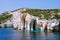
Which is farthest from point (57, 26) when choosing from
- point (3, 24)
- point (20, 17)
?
point (3, 24)

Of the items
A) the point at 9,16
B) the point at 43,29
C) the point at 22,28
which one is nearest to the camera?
the point at 43,29

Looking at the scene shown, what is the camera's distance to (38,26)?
2756 inches

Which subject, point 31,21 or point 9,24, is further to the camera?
point 9,24

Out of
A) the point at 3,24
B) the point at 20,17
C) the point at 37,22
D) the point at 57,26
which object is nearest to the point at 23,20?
the point at 20,17

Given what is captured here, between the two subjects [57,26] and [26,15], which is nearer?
[57,26]

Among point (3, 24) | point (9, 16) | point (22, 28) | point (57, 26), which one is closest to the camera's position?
point (57, 26)

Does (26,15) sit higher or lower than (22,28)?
higher

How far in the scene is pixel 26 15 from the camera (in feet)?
243

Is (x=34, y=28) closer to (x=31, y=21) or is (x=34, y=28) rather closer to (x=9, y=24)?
(x=31, y=21)

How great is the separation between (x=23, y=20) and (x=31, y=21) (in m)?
3.76

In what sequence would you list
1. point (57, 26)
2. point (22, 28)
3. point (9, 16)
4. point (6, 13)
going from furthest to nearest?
point (6, 13) < point (9, 16) < point (22, 28) < point (57, 26)

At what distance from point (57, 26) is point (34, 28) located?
1079 centimetres

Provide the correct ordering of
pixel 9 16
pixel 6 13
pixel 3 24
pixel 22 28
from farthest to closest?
pixel 6 13 → pixel 9 16 → pixel 3 24 → pixel 22 28

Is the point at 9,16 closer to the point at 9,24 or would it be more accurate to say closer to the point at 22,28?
the point at 9,24
